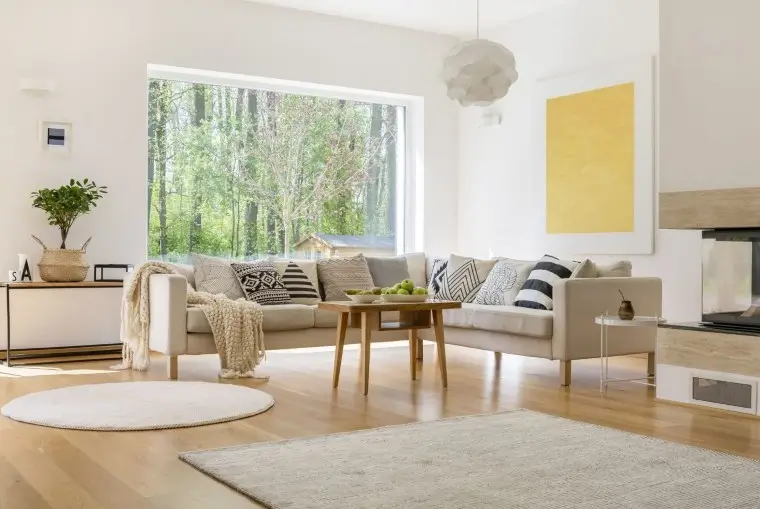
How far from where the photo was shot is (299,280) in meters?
6.67

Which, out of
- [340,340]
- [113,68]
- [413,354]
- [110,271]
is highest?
[113,68]

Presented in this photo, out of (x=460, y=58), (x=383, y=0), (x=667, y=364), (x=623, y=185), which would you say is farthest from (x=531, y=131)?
(x=667, y=364)

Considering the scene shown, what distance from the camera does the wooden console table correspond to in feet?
20.4

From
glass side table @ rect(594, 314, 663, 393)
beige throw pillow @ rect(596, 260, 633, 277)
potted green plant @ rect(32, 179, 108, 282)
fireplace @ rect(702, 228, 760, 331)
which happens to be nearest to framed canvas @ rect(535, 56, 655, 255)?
beige throw pillow @ rect(596, 260, 633, 277)

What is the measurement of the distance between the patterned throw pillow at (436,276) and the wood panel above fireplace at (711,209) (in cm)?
226

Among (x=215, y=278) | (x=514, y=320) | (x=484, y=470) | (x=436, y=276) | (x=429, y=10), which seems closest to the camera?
(x=484, y=470)

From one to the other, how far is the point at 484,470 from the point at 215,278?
141 inches

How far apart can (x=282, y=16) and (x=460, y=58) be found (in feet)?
8.61

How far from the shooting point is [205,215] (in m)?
7.79

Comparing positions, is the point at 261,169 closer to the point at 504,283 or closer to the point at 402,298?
the point at 504,283

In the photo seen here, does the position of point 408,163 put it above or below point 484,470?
above

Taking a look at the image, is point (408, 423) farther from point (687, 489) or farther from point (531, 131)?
point (531, 131)

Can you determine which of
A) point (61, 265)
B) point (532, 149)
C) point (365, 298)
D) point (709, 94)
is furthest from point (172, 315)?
point (532, 149)

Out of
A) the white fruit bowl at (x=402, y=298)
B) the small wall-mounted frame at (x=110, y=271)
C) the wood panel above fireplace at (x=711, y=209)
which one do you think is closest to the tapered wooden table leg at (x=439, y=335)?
the white fruit bowl at (x=402, y=298)
